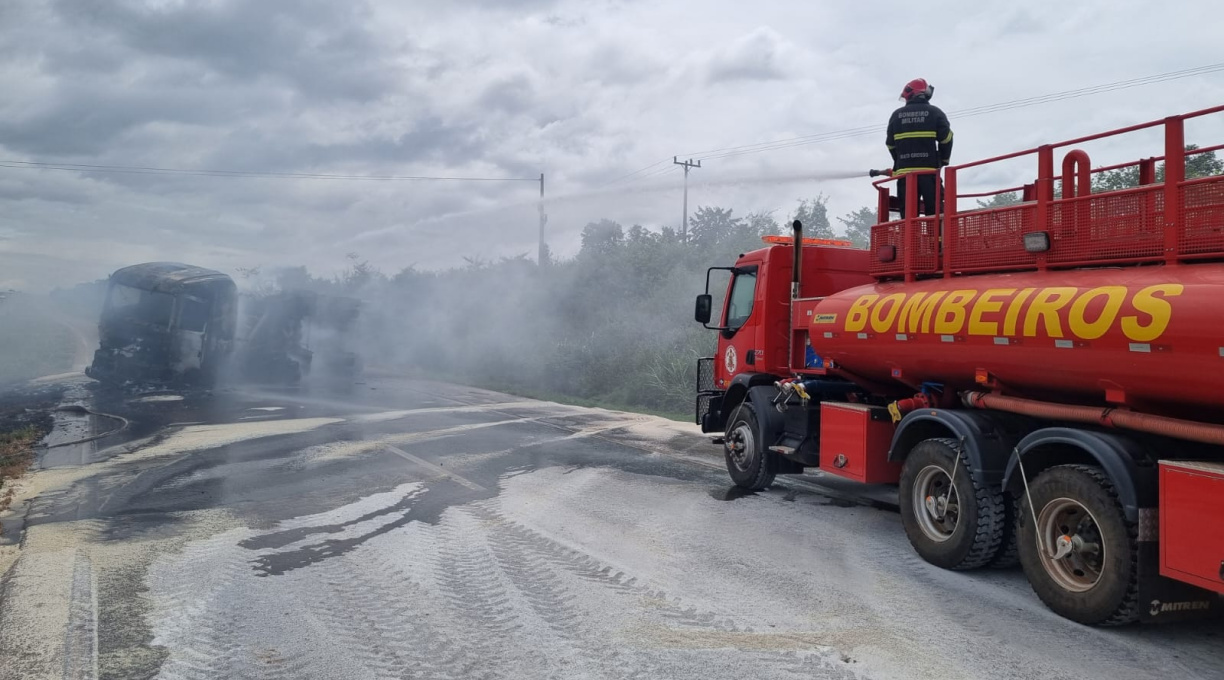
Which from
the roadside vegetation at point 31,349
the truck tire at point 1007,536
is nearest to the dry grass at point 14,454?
the truck tire at point 1007,536

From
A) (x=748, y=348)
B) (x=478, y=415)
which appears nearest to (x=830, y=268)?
(x=748, y=348)

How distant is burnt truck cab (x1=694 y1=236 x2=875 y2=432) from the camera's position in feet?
27.8

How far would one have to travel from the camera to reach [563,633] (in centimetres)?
444

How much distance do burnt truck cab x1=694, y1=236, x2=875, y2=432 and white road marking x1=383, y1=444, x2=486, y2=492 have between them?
3.04m

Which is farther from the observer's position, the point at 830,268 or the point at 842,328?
the point at 830,268

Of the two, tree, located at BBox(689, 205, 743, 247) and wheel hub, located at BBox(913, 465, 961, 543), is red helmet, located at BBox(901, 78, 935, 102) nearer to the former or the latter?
wheel hub, located at BBox(913, 465, 961, 543)

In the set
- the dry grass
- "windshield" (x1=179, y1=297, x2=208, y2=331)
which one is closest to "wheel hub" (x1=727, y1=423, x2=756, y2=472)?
the dry grass

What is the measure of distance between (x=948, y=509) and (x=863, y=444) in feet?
3.81

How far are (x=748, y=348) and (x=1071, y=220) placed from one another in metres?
4.22

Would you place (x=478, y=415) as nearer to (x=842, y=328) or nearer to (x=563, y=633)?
(x=842, y=328)

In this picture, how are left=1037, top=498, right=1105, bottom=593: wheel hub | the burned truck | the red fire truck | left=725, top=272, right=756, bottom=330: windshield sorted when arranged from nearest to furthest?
1. the red fire truck
2. left=1037, top=498, right=1105, bottom=593: wheel hub
3. left=725, top=272, right=756, bottom=330: windshield
4. the burned truck

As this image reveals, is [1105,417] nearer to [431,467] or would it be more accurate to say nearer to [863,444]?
[863,444]

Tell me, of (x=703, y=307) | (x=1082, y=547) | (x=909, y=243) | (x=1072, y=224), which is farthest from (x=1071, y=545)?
(x=703, y=307)

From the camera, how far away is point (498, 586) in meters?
5.24
